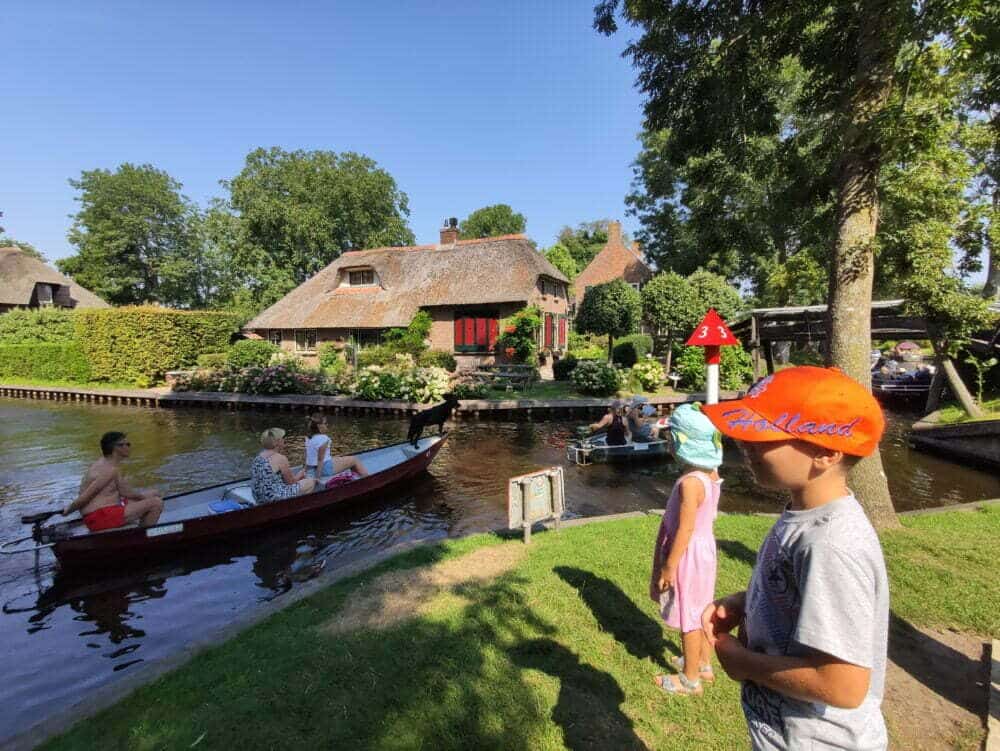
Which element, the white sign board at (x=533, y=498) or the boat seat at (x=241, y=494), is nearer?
the white sign board at (x=533, y=498)

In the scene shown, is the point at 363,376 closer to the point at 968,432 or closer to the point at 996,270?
the point at 968,432

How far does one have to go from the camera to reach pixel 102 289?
49.2 meters

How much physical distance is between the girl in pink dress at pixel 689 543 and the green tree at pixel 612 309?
71.8ft

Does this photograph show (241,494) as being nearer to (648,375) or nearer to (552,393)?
(552,393)

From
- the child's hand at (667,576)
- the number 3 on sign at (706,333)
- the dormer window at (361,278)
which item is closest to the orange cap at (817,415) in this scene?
the child's hand at (667,576)

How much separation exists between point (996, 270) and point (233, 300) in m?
51.0

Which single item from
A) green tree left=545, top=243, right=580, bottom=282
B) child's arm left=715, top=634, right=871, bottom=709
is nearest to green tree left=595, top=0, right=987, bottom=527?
child's arm left=715, top=634, right=871, bottom=709

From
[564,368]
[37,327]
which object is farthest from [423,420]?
[37,327]

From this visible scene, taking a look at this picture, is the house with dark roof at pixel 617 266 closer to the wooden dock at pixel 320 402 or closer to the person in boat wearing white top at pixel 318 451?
the wooden dock at pixel 320 402

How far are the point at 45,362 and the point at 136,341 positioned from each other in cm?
751

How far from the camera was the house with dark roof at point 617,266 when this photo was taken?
40.6 m

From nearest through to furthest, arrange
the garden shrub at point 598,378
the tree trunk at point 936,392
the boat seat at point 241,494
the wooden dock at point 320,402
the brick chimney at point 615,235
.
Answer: the boat seat at point 241,494 < the tree trunk at point 936,392 < the wooden dock at point 320,402 < the garden shrub at point 598,378 < the brick chimney at point 615,235

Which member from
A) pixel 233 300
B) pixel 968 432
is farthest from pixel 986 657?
pixel 233 300

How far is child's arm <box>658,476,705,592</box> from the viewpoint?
3287 millimetres
